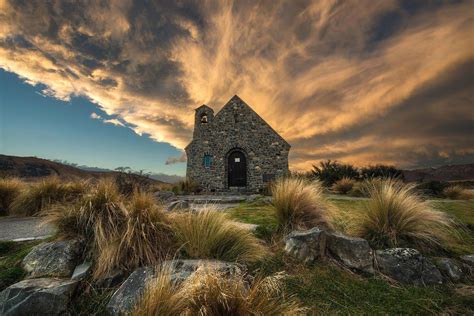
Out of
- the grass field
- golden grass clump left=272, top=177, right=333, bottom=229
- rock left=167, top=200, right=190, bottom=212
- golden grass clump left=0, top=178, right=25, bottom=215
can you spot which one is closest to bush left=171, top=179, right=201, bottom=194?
golden grass clump left=0, top=178, right=25, bottom=215

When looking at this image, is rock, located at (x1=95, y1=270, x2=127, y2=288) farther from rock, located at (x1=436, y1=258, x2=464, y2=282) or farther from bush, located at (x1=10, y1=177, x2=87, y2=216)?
bush, located at (x1=10, y1=177, x2=87, y2=216)

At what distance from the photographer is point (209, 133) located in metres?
16.4

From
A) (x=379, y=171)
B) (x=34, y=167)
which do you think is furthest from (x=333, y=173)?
(x=34, y=167)

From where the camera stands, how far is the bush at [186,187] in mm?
14198

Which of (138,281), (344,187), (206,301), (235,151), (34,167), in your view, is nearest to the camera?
(206,301)

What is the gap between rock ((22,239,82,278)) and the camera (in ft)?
8.15

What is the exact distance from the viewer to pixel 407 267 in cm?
284

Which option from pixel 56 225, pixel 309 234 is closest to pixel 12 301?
pixel 56 225

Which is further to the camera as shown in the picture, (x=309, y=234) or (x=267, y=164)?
(x=267, y=164)

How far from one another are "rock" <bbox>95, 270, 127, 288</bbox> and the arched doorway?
44.6 feet

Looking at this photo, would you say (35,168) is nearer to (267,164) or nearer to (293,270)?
(267,164)

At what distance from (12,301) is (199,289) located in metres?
1.64

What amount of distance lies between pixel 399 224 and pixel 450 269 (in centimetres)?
73

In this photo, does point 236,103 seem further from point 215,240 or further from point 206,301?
point 206,301
